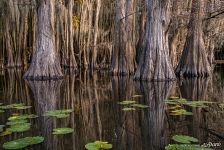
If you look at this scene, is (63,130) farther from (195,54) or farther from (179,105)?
(195,54)

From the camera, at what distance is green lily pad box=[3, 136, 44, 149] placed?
3.93m

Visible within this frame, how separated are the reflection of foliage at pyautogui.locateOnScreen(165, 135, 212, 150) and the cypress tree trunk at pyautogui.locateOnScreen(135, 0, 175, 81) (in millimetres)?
6716

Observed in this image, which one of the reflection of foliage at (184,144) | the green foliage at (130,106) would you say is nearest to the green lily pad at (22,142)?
the reflection of foliage at (184,144)

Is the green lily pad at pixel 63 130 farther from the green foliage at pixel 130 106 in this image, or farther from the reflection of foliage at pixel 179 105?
the reflection of foliage at pixel 179 105

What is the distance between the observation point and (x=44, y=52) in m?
12.7

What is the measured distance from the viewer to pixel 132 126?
4980 mm

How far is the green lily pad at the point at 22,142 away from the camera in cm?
393

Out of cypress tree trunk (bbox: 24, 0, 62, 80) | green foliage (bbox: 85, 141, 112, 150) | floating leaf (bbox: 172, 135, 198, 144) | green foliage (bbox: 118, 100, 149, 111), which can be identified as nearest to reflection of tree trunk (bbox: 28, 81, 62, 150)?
green foliage (bbox: 85, 141, 112, 150)

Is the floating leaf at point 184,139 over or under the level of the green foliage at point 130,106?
under

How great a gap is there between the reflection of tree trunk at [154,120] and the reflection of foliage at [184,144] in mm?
184

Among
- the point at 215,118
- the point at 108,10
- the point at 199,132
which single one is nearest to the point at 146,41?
the point at 215,118

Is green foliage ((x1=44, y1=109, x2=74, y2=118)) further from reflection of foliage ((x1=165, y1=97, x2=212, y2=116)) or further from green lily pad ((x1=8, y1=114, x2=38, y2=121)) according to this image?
reflection of foliage ((x1=165, y1=97, x2=212, y2=116))

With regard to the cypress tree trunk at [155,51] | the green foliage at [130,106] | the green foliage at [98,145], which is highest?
the cypress tree trunk at [155,51]

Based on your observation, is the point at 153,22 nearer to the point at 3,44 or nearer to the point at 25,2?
the point at 25,2
